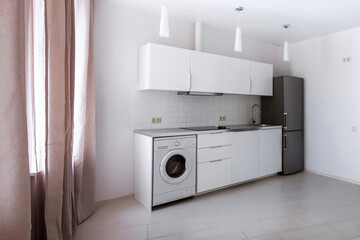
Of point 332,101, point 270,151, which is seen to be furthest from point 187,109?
point 332,101

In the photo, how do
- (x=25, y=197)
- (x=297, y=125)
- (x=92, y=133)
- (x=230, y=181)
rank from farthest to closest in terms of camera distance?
(x=297, y=125)
(x=230, y=181)
(x=92, y=133)
(x=25, y=197)

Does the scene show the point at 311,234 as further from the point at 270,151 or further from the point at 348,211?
the point at 270,151

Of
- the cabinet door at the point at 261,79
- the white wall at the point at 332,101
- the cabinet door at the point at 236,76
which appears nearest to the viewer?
the cabinet door at the point at 236,76

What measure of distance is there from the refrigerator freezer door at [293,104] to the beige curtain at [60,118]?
3.57 meters

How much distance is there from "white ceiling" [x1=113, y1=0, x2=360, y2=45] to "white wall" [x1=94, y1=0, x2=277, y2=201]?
0.26 m

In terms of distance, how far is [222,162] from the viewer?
3287mm

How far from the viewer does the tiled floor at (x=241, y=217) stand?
218 centimetres

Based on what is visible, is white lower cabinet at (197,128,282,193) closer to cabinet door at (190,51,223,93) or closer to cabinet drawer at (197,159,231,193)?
cabinet drawer at (197,159,231,193)

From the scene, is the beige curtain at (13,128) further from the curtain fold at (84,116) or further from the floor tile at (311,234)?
the floor tile at (311,234)

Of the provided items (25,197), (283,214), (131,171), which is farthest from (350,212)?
(25,197)

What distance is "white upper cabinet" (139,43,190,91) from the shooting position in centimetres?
287

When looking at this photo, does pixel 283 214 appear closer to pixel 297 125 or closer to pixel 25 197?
pixel 297 125

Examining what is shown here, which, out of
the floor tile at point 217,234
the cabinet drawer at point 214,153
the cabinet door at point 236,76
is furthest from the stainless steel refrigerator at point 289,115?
the floor tile at point 217,234

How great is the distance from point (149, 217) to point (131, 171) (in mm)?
816
